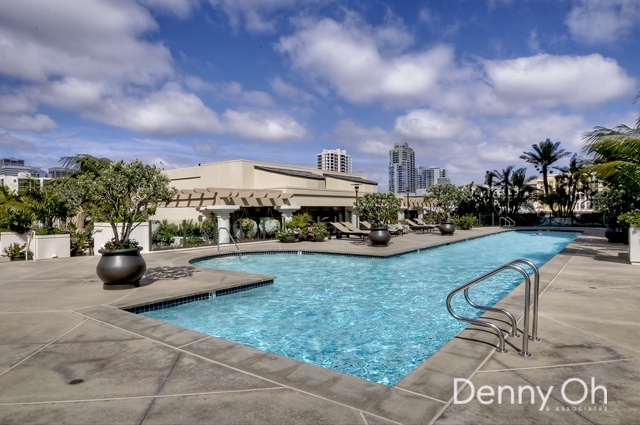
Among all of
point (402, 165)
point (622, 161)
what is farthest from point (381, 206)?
point (402, 165)

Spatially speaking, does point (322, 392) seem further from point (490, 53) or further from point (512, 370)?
point (490, 53)

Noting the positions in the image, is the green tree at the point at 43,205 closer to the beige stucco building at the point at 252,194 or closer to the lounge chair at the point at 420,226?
the beige stucco building at the point at 252,194

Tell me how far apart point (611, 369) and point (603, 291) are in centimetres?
455

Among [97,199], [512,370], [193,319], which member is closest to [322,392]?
[512,370]

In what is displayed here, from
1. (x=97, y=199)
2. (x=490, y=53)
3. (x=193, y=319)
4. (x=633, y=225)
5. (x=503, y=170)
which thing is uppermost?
(x=490, y=53)

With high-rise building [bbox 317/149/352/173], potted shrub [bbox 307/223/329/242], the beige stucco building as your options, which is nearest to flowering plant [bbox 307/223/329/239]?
potted shrub [bbox 307/223/329/242]

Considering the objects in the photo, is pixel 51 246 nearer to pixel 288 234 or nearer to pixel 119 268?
pixel 119 268

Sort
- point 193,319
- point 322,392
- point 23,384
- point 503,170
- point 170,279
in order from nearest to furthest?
point 322,392
point 23,384
point 193,319
point 170,279
point 503,170

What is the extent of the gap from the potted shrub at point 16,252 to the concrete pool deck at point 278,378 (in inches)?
406

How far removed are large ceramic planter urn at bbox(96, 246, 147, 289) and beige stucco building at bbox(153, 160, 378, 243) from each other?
10.7m

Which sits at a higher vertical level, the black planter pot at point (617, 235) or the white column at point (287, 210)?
the white column at point (287, 210)

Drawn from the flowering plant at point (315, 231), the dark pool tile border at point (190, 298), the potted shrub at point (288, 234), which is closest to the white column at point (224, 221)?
the potted shrub at point (288, 234)

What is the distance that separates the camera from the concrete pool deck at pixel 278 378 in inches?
122

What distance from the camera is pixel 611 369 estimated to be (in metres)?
3.87
